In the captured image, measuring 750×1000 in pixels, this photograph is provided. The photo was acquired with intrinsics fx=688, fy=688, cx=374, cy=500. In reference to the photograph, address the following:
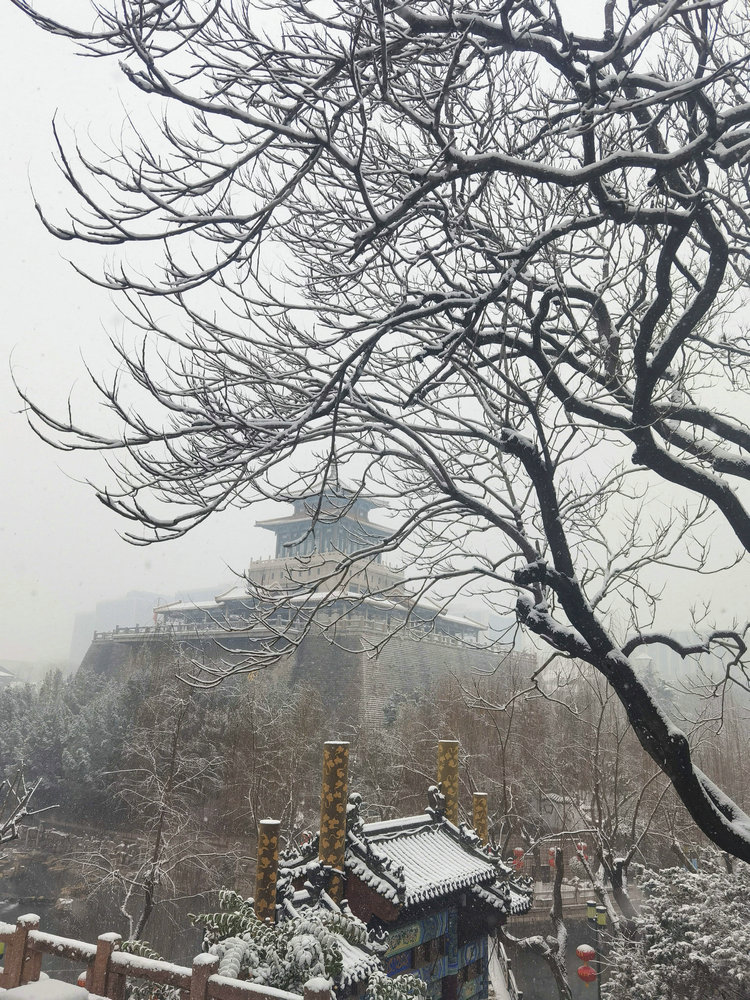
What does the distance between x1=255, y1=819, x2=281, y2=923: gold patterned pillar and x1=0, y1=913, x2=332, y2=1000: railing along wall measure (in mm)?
3003

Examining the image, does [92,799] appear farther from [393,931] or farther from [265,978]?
[265,978]

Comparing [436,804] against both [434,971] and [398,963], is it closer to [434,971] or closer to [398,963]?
[434,971]

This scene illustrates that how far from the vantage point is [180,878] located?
16.1m

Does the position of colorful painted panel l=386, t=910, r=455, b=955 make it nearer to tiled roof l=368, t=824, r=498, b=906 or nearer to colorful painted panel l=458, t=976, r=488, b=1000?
tiled roof l=368, t=824, r=498, b=906

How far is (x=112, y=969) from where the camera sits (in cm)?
335

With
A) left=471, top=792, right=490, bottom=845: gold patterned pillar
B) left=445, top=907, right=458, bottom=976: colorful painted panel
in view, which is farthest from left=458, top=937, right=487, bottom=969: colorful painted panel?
left=471, top=792, right=490, bottom=845: gold patterned pillar

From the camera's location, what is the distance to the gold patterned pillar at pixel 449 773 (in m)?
9.77

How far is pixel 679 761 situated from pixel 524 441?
170 centimetres

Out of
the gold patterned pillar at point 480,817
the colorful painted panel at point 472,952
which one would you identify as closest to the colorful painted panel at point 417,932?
the colorful painted panel at point 472,952

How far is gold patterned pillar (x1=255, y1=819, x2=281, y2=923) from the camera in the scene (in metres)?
6.22

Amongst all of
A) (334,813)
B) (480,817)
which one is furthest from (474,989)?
(334,813)

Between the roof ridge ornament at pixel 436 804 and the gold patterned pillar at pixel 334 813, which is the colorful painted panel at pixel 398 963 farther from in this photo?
the roof ridge ornament at pixel 436 804

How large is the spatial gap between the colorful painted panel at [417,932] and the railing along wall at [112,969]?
4.48 metres

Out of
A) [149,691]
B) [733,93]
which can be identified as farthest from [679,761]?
[149,691]
